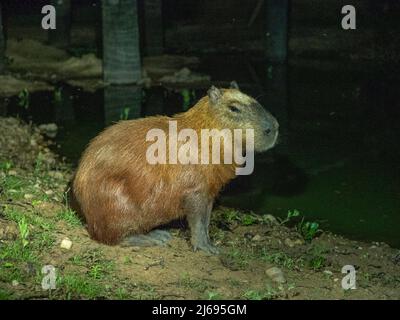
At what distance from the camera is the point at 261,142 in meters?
5.39

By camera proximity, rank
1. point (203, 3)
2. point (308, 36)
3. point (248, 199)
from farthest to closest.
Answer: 1. point (203, 3)
2. point (308, 36)
3. point (248, 199)

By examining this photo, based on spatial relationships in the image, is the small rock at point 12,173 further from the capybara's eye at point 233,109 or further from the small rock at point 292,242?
the small rock at point 292,242

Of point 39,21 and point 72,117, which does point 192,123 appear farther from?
point 39,21

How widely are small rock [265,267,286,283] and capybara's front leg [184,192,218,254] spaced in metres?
0.56

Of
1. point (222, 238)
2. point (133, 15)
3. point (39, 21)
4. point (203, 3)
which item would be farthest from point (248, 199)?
point (39, 21)

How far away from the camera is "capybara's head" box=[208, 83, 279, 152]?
5.36 metres

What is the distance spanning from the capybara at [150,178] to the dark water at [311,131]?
1.53 meters

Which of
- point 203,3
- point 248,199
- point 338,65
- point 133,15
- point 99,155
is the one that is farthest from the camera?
point 203,3

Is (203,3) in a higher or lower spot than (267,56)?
higher

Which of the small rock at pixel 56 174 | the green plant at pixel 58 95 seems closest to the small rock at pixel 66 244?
the small rock at pixel 56 174

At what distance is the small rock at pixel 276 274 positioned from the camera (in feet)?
16.0

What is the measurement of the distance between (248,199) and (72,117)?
15.8ft

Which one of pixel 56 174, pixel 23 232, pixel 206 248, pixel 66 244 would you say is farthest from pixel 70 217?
pixel 56 174

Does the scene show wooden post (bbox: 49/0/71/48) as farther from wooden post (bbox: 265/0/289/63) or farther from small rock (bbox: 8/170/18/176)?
small rock (bbox: 8/170/18/176)
